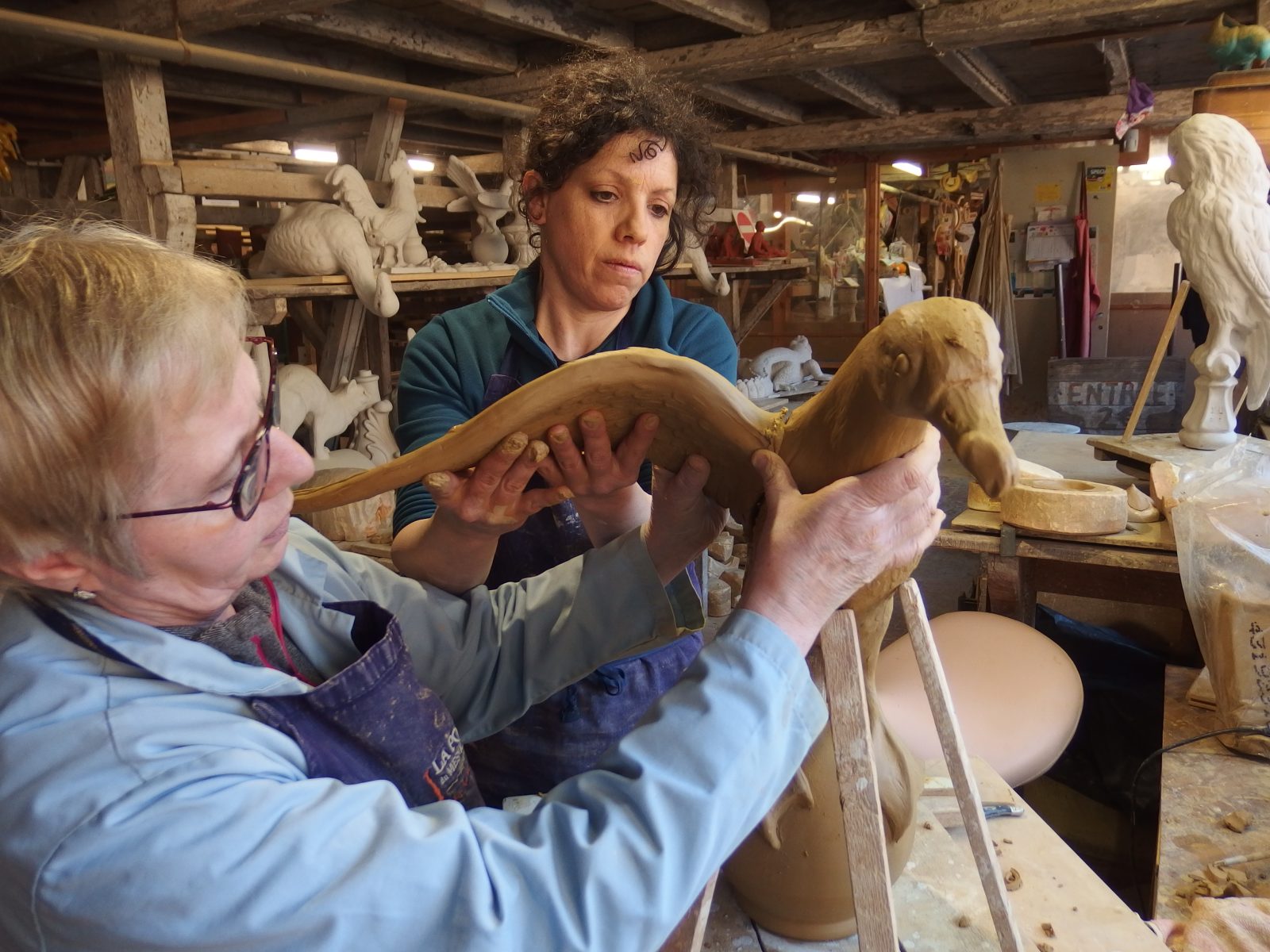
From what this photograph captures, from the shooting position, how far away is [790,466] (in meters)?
1.18

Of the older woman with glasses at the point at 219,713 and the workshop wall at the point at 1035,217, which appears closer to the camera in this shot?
the older woman with glasses at the point at 219,713

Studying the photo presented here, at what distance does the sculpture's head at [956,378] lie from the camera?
880 mm

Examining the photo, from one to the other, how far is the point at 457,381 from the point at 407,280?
233 centimetres

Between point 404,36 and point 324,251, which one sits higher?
point 404,36

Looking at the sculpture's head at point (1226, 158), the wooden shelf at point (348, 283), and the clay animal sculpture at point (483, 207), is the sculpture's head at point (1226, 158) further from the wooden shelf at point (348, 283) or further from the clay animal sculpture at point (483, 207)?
the clay animal sculpture at point (483, 207)

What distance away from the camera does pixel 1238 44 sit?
11.9ft

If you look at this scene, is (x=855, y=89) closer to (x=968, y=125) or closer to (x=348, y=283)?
(x=968, y=125)

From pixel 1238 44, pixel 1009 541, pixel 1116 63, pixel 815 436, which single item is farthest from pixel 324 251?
pixel 1116 63

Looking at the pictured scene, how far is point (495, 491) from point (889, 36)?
148 inches

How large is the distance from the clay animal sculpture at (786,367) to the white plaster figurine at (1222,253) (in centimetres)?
364

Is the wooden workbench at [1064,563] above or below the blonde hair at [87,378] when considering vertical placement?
below

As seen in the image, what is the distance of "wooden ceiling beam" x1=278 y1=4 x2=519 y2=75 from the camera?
358 cm

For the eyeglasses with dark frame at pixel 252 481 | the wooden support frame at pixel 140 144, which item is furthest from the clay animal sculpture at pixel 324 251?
the eyeglasses with dark frame at pixel 252 481

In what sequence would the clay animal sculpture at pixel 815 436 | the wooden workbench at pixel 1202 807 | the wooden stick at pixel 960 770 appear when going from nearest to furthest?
the clay animal sculpture at pixel 815 436
the wooden stick at pixel 960 770
the wooden workbench at pixel 1202 807
